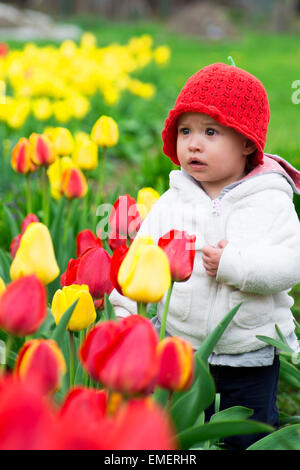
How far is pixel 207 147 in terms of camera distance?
1.59 meters

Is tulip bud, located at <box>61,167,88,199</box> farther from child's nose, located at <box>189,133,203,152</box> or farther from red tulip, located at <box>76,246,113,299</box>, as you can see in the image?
red tulip, located at <box>76,246,113,299</box>

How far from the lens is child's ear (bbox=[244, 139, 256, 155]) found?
1.67 m

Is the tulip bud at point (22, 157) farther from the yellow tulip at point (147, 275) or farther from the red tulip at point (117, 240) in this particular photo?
the yellow tulip at point (147, 275)

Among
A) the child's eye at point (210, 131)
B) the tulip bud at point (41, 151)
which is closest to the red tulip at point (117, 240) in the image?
the child's eye at point (210, 131)

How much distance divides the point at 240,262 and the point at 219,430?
0.56 metres

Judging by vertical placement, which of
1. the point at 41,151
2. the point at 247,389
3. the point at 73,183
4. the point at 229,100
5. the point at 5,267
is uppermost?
the point at 229,100

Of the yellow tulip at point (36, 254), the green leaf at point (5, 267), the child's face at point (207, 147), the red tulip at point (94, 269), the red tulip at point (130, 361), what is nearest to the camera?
the red tulip at point (130, 361)

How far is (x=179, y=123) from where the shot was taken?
1675 mm

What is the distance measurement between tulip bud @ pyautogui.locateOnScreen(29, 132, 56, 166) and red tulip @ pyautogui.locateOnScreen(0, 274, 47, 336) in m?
1.19

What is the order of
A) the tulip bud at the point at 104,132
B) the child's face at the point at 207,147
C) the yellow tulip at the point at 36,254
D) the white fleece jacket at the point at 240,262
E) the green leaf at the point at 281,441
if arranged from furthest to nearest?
the tulip bud at the point at 104,132 → the child's face at the point at 207,147 → the white fleece jacket at the point at 240,262 → the green leaf at the point at 281,441 → the yellow tulip at the point at 36,254

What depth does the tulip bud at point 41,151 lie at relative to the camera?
204 centimetres

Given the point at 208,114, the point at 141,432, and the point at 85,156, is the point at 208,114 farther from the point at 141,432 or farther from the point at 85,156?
the point at 141,432

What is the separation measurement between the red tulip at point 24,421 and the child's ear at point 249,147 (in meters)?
1.20

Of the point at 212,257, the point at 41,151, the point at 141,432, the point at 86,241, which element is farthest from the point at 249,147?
the point at 141,432
